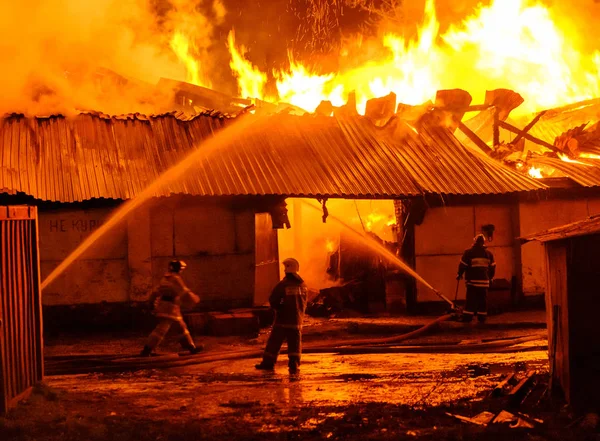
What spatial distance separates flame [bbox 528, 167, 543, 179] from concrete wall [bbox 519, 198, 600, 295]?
2.73 feet

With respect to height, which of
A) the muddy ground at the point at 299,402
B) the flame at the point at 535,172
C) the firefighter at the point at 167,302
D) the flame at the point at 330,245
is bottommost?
the muddy ground at the point at 299,402

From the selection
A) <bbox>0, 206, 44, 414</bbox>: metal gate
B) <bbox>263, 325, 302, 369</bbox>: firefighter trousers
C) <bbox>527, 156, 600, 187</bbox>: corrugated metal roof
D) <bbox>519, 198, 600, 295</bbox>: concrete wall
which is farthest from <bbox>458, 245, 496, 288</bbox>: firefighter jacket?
<bbox>0, 206, 44, 414</bbox>: metal gate

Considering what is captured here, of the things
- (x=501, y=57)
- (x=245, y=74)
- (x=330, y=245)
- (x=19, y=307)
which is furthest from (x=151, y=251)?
(x=245, y=74)

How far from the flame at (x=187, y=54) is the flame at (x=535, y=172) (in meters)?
19.8

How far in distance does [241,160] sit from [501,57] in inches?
684

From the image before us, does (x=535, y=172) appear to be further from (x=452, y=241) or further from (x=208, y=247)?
(x=208, y=247)

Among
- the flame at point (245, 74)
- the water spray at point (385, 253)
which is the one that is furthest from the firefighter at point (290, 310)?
the flame at point (245, 74)

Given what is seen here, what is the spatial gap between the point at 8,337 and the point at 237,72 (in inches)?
1135

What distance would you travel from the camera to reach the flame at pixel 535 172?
1641 centimetres

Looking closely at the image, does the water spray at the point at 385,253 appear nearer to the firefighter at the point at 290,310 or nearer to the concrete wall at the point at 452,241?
the concrete wall at the point at 452,241

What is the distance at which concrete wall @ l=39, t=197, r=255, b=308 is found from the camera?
1355 centimetres

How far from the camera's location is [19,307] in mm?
7180

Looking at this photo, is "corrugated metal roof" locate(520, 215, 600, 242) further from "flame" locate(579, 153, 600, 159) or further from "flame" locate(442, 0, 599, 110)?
"flame" locate(442, 0, 599, 110)

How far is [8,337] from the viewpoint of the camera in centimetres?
677
